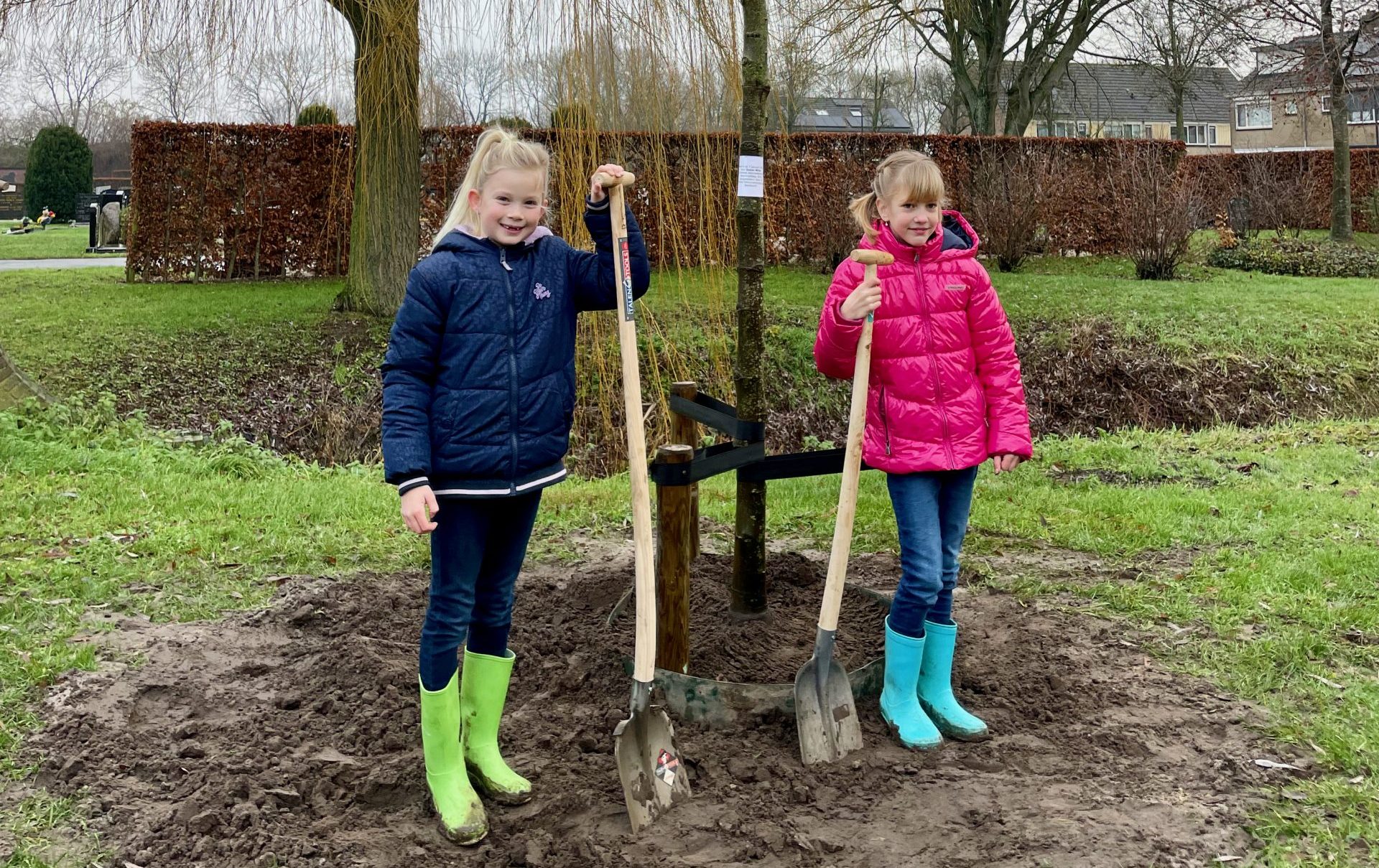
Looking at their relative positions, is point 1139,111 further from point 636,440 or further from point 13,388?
point 636,440

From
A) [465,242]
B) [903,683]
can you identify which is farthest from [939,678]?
[465,242]

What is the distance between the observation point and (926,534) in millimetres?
3465

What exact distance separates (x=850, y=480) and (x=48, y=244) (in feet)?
83.4

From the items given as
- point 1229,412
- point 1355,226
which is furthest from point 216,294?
point 1355,226

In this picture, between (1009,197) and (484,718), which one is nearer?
(484,718)

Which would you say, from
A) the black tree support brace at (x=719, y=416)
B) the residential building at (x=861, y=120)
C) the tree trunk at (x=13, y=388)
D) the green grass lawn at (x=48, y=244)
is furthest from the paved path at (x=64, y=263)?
the residential building at (x=861, y=120)

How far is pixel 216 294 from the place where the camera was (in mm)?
13570

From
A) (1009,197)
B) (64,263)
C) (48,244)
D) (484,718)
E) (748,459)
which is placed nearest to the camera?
(484,718)

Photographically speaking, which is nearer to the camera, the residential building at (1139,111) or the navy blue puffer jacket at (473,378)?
the navy blue puffer jacket at (473,378)

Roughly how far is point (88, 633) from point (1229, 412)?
935cm

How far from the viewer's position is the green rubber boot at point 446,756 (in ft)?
9.88

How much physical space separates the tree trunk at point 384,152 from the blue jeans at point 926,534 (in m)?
4.20

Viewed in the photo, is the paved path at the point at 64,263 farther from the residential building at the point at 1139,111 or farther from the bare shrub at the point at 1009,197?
the residential building at the point at 1139,111

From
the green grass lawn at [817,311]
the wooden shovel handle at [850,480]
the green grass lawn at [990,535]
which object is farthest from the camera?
the green grass lawn at [817,311]
